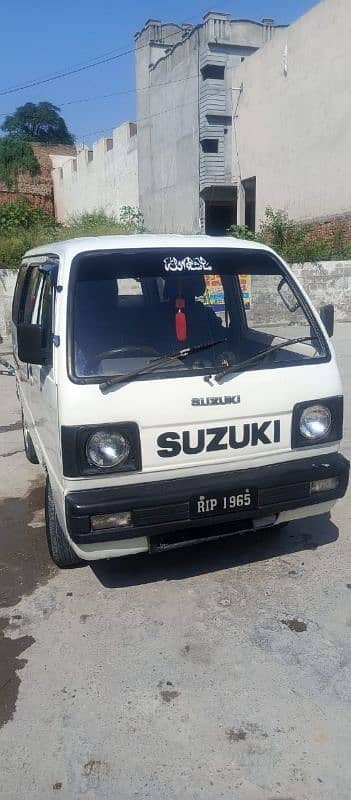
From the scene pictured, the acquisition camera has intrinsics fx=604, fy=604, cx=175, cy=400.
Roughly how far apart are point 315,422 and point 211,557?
1.11 meters

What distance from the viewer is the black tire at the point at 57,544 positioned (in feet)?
11.7

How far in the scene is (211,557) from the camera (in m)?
3.76

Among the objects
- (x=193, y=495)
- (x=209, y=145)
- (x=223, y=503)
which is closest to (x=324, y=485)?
(x=223, y=503)

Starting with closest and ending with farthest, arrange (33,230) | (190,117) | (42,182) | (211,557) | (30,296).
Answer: (211,557) < (30,296) < (33,230) < (190,117) < (42,182)

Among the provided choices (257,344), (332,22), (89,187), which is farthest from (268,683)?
(89,187)

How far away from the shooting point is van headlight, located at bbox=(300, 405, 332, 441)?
3.27 meters

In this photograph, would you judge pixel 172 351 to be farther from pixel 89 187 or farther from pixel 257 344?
pixel 89 187

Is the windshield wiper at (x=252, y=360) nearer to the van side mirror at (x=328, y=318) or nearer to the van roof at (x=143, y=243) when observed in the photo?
the van side mirror at (x=328, y=318)

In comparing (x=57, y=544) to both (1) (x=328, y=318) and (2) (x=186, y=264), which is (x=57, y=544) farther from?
(1) (x=328, y=318)

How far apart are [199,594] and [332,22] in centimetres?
1876

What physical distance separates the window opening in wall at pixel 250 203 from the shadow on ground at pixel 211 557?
2142cm

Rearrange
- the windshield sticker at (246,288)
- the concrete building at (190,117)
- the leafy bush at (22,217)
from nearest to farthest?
1. the windshield sticker at (246,288)
2. the leafy bush at (22,217)
3. the concrete building at (190,117)

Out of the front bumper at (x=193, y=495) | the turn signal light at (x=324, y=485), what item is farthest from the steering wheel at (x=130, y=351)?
the turn signal light at (x=324, y=485)

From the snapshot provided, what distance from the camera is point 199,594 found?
3.38 metres
